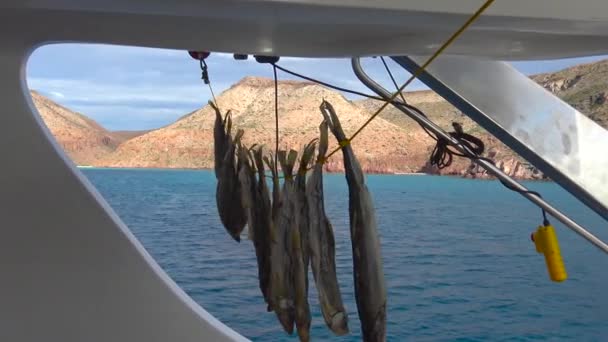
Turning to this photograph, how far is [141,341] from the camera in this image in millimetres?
1454

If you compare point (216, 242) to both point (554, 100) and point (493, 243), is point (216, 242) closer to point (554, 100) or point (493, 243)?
point (493, 243)

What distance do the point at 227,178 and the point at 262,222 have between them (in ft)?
0.40

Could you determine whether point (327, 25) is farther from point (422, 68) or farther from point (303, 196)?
point (303, 196)

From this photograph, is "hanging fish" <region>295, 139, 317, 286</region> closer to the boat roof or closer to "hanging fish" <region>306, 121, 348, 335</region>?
"hanging fish" <region>306, 121, 348, 335</region>

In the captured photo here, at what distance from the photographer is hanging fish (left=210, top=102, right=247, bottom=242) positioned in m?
1.21

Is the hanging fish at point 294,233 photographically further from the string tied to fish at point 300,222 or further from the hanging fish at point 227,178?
the hanging fish at point 227,178

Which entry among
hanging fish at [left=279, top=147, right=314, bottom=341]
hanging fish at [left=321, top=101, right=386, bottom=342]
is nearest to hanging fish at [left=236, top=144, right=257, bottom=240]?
hanging fish at [left=279, top=147, right=314, bottom=341]

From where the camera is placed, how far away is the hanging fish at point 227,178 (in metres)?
→ 1.21

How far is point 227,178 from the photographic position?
1211mm

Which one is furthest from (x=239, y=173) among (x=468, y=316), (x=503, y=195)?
(x=503, y=195)

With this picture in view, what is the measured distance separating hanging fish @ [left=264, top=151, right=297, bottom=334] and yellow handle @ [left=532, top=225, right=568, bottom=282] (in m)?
0.44

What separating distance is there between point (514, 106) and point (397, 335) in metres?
6.56

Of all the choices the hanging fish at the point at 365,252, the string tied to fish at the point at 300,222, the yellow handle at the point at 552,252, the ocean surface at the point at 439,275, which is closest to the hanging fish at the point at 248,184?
the string tied to fish at the point at 300,222

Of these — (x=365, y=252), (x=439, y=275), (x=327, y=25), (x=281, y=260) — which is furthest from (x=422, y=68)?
(x=439, y=275)
